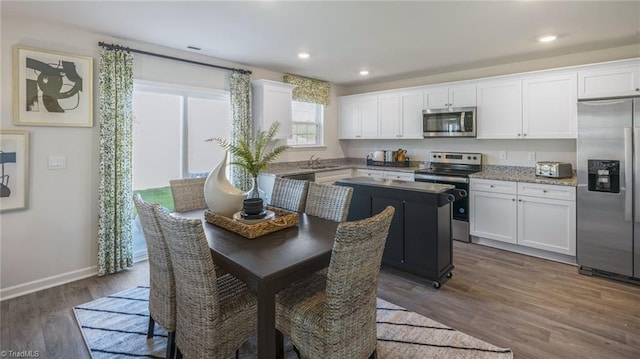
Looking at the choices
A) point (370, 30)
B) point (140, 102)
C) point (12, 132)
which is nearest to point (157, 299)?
point (12, 132)

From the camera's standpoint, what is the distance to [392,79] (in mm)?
5664

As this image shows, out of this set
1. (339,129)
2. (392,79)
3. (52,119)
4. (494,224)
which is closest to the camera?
(52,119)

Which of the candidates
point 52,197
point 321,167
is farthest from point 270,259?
point 321,167

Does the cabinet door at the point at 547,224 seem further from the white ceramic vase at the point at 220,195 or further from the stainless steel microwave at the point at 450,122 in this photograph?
the white ceramic vase at the point at 220,195

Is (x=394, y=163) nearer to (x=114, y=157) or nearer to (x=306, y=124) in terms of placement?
(x=306, y=124)

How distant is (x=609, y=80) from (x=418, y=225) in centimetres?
270

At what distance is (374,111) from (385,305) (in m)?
3.73

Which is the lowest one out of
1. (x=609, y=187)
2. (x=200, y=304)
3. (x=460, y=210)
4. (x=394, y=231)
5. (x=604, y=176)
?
(x=200, y=304)

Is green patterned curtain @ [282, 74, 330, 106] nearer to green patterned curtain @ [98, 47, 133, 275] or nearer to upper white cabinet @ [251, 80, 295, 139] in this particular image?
upper white cabinet @ [251, 80, 295, 139]

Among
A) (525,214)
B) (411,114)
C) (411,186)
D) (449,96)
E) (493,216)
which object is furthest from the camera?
(411,114)

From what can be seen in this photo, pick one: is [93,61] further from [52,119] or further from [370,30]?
[370,30]

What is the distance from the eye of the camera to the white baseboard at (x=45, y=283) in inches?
114

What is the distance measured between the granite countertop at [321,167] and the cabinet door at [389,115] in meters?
0.59

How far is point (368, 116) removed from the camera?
5.79 meters
